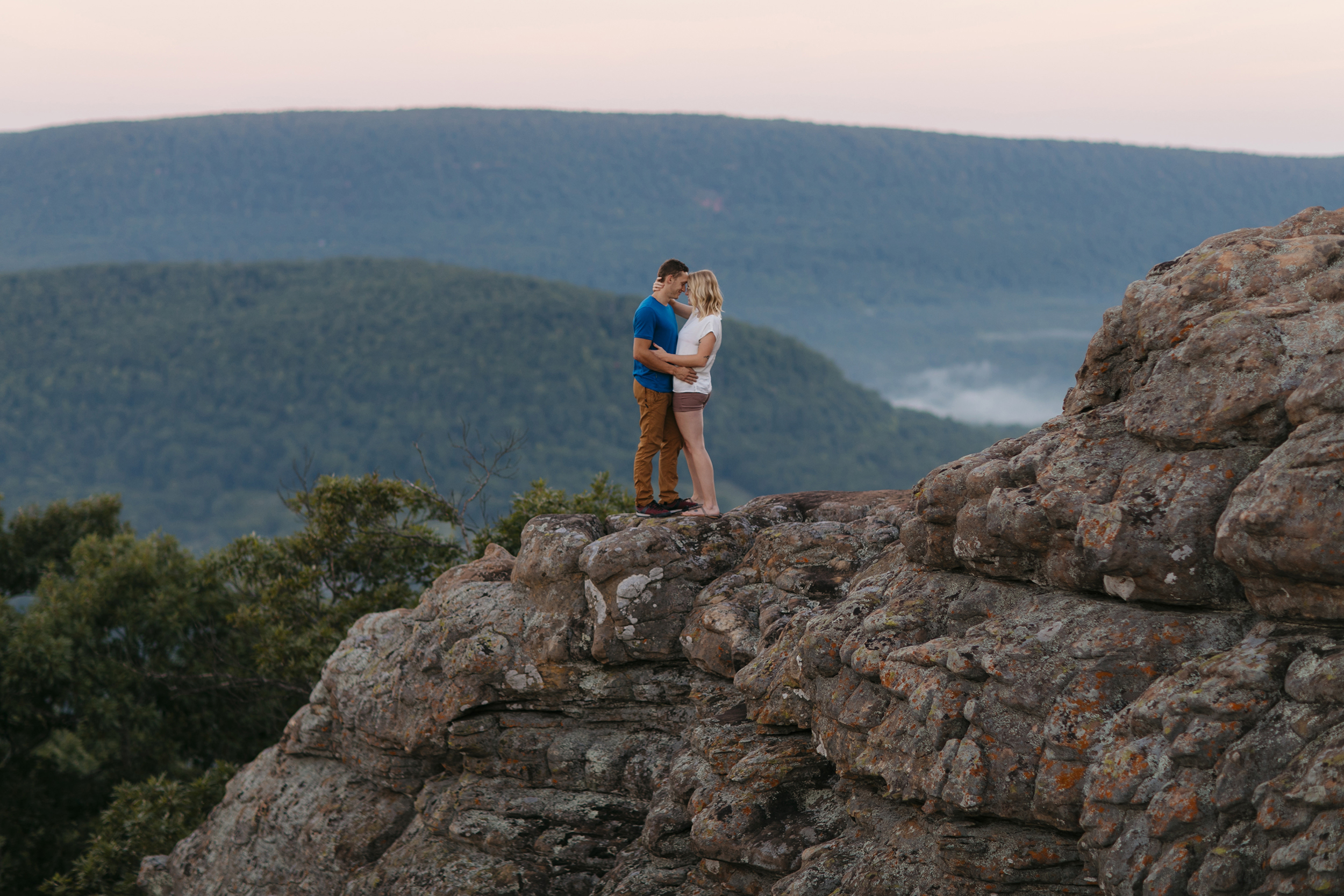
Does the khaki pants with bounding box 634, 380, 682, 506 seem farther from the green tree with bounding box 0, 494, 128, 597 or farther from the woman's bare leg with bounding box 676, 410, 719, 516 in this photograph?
the green tree with bounding box 0, 494, 128, 597

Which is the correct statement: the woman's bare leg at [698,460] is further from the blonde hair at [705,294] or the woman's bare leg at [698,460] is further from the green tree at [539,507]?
the green tree at [539,507]

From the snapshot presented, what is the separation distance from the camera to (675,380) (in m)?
13.0

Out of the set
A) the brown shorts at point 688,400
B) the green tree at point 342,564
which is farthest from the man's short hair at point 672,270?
the green tree at point 342,564

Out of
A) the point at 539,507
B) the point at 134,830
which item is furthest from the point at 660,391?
the point at 134,830

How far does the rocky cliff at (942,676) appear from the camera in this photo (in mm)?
6543

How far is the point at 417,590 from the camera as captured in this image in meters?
24.9

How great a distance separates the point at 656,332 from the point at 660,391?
2.51 ft

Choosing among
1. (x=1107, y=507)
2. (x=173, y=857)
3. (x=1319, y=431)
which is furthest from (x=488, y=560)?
(x=1319, y=431)

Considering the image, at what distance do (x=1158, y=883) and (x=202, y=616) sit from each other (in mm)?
27911

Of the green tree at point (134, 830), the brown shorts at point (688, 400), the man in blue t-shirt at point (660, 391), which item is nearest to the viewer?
the man in blue t-shirt at point (660, 391)

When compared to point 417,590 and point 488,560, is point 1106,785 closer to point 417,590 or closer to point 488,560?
point 488,560

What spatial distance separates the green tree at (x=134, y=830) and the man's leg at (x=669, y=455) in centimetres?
1393

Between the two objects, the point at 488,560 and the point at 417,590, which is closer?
the point at 488,560

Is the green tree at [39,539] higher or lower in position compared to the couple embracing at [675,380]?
lower
